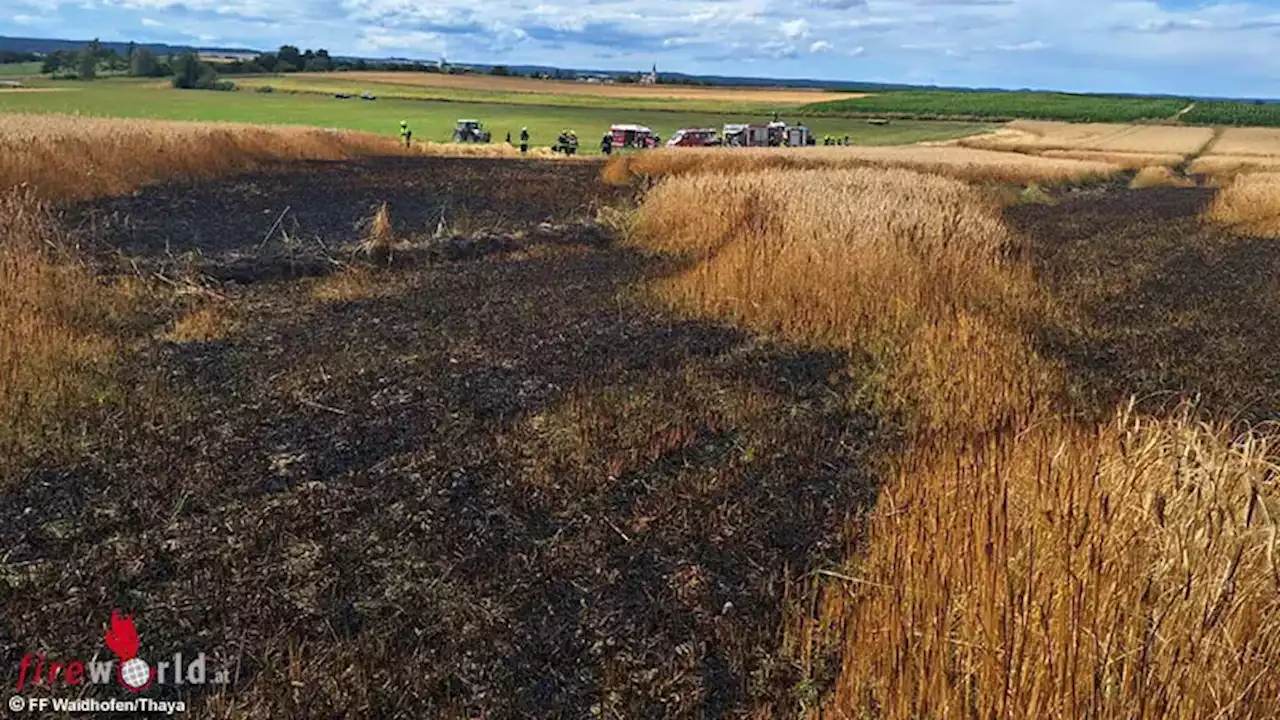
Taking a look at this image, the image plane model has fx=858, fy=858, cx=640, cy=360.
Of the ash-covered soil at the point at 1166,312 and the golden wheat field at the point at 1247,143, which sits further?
the golden wheat field at the point at 1247,143

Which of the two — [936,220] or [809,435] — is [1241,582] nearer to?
[809,435]

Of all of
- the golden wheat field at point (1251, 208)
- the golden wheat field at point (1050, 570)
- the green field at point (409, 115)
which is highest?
the green field at point (409, 115)

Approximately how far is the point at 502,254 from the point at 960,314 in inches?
306

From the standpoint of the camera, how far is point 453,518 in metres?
4.88

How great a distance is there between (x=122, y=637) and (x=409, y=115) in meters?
58.6

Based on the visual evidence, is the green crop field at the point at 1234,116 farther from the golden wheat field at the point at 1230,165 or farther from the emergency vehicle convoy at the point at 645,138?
the emergency vehicle convoy at the point at 645,138

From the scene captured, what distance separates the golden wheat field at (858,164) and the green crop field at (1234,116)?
55395 millimetres

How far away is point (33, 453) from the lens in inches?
211

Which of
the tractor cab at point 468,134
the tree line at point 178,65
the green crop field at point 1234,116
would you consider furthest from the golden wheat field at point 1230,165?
the tree line at point 178,65

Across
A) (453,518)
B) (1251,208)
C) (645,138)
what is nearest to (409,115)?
(645,138)

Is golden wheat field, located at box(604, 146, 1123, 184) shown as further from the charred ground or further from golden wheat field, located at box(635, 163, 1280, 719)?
golden wheat field, located at box(635, 163, 1280, 719)

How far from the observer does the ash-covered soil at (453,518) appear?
356cm

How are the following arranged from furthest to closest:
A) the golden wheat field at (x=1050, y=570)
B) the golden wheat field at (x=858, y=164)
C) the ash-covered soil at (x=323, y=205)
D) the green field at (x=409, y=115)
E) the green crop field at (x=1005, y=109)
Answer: the green crop field at (x=1005, y=109) → the green field at (x=409, y=115) → the golden wheat field at (x=858, y=164) → the ash-covered soil at (x=323, y=205) → the golden wheat field at (x=1050, y=570)

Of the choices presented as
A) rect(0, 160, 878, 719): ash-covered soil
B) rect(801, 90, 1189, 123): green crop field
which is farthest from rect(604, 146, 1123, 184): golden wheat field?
rect(801, 90, 1189, 123): green crop field
